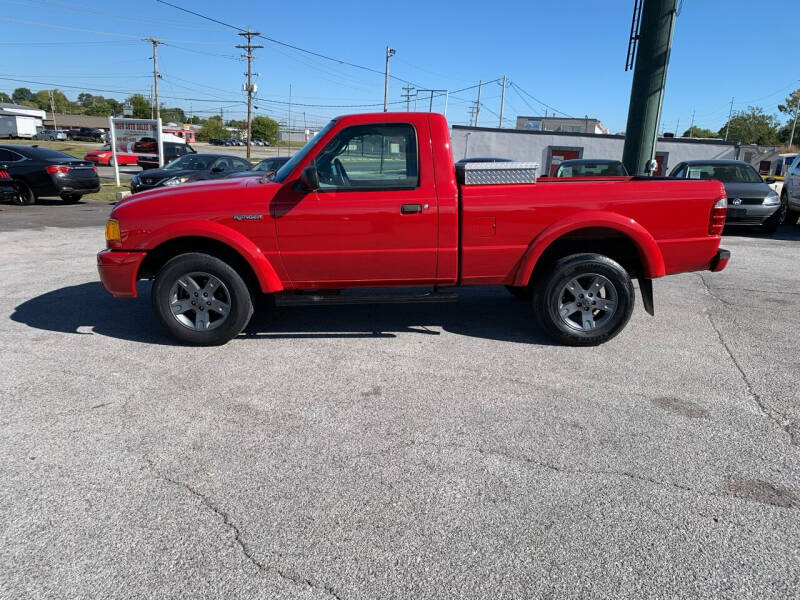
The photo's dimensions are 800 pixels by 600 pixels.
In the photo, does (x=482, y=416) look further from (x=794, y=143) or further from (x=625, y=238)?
(x=794, y=143)

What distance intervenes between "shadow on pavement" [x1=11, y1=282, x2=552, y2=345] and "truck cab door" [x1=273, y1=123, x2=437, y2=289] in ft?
2.66

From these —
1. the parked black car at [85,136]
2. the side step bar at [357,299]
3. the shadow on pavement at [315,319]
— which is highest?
the parked black car at [85,136]

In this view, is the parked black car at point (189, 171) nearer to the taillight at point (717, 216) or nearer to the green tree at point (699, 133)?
the taillight at point (717, 216)

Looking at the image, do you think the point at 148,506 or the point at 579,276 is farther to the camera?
the point at 579,276

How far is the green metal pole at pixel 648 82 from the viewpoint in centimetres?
1192

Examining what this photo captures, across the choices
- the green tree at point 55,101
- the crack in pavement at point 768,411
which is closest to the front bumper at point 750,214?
the crack in pavement at point 768,411

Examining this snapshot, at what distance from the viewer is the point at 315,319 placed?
227 inches

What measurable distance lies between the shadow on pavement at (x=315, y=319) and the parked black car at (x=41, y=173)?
Answer: 35.0 feet

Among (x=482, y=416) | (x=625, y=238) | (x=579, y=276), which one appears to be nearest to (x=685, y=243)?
(x=625, y=238)

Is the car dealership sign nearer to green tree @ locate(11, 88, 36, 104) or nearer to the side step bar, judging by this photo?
the side step bar

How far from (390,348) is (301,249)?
1.14m

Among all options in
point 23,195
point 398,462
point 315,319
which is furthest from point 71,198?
point 398,462

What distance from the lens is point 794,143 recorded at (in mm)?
91375

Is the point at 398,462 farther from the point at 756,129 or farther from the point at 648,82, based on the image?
the point at 756,129
